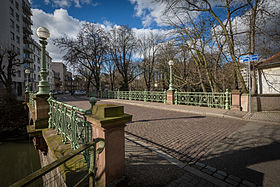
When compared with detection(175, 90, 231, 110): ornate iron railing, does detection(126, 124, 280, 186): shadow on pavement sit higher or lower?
lower

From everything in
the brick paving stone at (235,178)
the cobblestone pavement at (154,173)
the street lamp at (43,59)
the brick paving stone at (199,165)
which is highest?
the street lamp at (43,59)

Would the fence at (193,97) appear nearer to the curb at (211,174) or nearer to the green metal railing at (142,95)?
the green metal railing at (142,95)

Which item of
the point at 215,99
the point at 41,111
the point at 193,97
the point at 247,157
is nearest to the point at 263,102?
the point at 215,99

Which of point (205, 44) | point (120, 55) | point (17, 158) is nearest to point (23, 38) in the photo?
point (120, 55)

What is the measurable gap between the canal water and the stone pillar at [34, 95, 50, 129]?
6693 millimetres

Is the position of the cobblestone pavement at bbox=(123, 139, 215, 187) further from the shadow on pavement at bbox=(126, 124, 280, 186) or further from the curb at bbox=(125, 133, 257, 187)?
the shadow on pavement at bbox=(126, 124, 280, 186)

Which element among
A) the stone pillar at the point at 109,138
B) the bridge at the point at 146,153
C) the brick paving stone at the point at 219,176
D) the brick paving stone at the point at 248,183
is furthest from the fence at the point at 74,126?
the brick paving stone at the point at 248,183

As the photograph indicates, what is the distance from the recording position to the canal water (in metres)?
8.44

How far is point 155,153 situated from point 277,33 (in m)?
11.8

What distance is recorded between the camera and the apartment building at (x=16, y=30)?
25.4 m

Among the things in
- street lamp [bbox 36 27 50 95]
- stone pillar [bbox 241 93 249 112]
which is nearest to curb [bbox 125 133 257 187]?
street lamp [bbox 36 27 50 95]

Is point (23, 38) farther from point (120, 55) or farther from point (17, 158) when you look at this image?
point (17, 158)

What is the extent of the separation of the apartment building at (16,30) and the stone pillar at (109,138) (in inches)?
1151

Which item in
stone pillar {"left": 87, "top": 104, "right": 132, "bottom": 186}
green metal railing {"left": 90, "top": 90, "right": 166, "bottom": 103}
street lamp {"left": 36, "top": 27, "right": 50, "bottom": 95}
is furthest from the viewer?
green metal railing {"left": 90, "top": 90, "right": 166, "bottom": 103}
